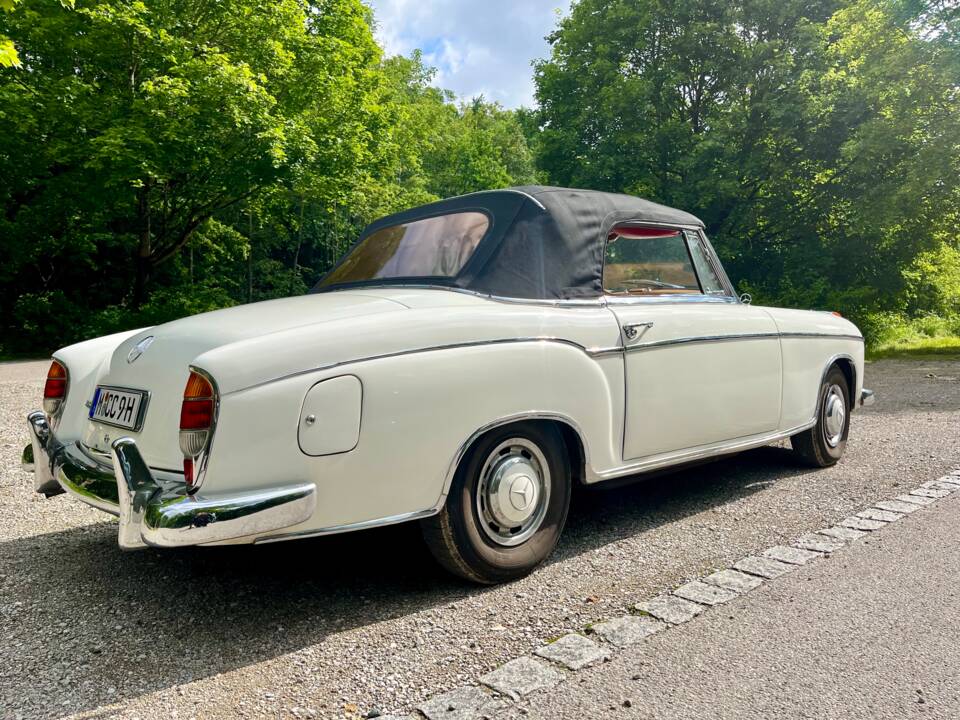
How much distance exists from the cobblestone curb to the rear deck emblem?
5.83 feet

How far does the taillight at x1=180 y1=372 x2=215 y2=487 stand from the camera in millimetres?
2367

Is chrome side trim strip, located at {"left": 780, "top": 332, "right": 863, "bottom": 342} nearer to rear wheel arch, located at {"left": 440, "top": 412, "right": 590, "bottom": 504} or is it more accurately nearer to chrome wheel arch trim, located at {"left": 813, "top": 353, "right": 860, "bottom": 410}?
chrome wheel arch trim, located at {"left": 813, "top": 353, "right": 860, "bottom": 410}

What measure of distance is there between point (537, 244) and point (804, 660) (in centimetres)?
197

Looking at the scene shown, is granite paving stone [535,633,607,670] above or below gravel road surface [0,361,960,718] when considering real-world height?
above

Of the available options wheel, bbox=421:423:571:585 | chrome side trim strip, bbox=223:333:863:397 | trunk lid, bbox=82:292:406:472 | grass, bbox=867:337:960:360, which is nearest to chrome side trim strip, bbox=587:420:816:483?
wheel, bbox=421:423:571:585

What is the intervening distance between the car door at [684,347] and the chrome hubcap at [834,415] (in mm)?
886

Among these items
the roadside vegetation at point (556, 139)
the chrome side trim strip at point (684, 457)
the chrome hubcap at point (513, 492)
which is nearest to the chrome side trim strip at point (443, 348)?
the chrome hubcap at point (513, 492)

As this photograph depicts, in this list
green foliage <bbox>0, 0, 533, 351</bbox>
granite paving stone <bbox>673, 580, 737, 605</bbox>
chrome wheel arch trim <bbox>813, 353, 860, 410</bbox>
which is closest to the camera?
granite paving stone <bbox>673, 580, 737, 605</bbox>

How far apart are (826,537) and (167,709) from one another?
9.81ft

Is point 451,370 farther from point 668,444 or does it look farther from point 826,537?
point 826,537

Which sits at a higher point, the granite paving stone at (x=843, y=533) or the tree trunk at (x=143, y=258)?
the tree trunk at (x=143, y=258)

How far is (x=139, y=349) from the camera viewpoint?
300 centimetres

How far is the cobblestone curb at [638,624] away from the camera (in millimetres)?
2148

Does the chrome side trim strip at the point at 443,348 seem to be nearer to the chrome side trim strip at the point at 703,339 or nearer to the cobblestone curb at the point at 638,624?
the chrome side trim strip at the point at 703,339
